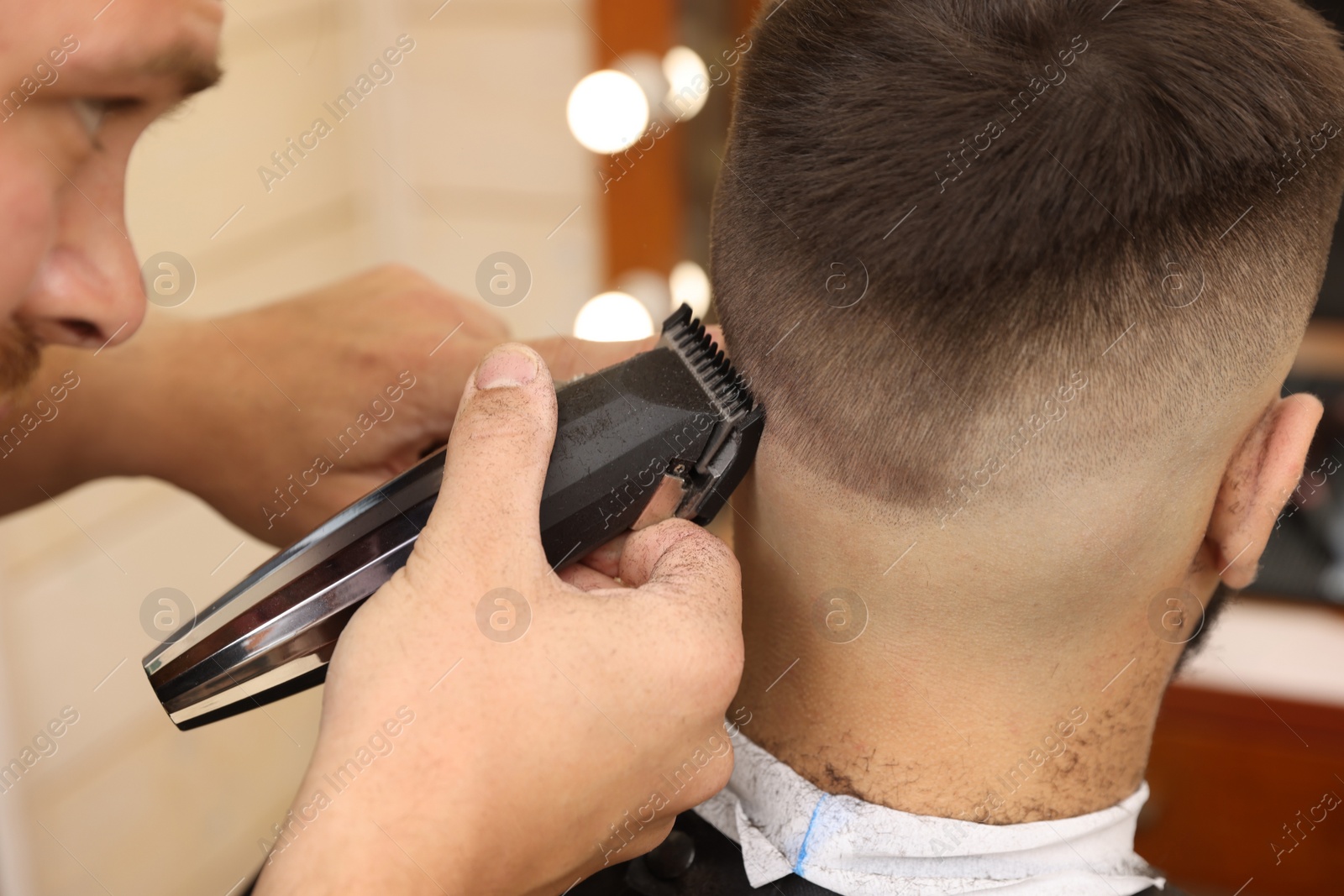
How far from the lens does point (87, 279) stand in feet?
3.70

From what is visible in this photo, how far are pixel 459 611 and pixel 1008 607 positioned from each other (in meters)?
0.54

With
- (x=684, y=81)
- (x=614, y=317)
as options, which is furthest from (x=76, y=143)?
(x=684, y=81)

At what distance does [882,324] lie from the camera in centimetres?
97

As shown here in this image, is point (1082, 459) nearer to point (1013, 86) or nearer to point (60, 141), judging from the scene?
point (1013, 86)

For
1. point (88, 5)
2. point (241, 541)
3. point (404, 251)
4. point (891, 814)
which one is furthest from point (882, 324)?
point (404, 251)

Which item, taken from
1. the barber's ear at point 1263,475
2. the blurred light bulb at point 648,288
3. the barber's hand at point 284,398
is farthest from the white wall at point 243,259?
the barber's ear at point 1263,475

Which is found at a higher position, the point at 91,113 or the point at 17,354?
the point at 91,113

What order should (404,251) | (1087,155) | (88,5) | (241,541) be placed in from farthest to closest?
(404,251) < (241,541) < (88,5) < (1087,155)

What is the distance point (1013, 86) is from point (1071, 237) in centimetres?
14

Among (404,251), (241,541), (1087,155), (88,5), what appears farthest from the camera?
(404,251)

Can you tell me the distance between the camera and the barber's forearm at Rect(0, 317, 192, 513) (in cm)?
162

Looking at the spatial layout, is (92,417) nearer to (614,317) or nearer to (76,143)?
(76,143)

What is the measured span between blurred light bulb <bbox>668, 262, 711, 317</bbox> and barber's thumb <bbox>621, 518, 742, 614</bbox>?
180cm

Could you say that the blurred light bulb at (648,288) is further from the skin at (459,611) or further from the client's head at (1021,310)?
the client's head at (1021,310)
